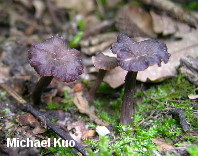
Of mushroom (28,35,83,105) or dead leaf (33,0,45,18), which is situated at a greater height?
dead leaf (33,0,45,18)

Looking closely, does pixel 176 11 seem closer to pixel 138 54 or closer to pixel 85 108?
pixel 138 54

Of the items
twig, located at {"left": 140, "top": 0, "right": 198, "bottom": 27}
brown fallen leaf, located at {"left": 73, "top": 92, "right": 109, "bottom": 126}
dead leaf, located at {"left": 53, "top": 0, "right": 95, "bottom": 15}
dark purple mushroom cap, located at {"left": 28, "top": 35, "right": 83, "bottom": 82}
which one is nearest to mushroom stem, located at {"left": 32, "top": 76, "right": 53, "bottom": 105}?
dark purple mushroom cap, located at {"left": 28, "top": 35, "right": 83, "bottom": 82}

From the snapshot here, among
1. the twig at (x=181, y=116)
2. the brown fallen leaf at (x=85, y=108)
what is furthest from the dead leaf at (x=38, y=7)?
the twig at (x=181, y=116)

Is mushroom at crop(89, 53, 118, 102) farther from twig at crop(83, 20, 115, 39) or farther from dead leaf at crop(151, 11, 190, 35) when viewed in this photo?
twig at crop(83, 20, 115, 39)

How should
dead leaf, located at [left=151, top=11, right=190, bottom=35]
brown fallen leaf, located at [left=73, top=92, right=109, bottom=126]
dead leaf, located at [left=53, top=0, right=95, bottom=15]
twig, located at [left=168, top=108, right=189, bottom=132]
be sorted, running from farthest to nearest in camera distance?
dead leaf, located at [left=53, top=0, right=95, bottom=15] → dead leaf, located at [left=151, top=11, right=190, bottom=35] → brown fallen leaf, located at [left=73, top=92, right=109, bottom=126] → twig, located at [left=168, top=108, right=189, bottom=132]

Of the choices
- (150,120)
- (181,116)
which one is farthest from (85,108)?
(181,116)
